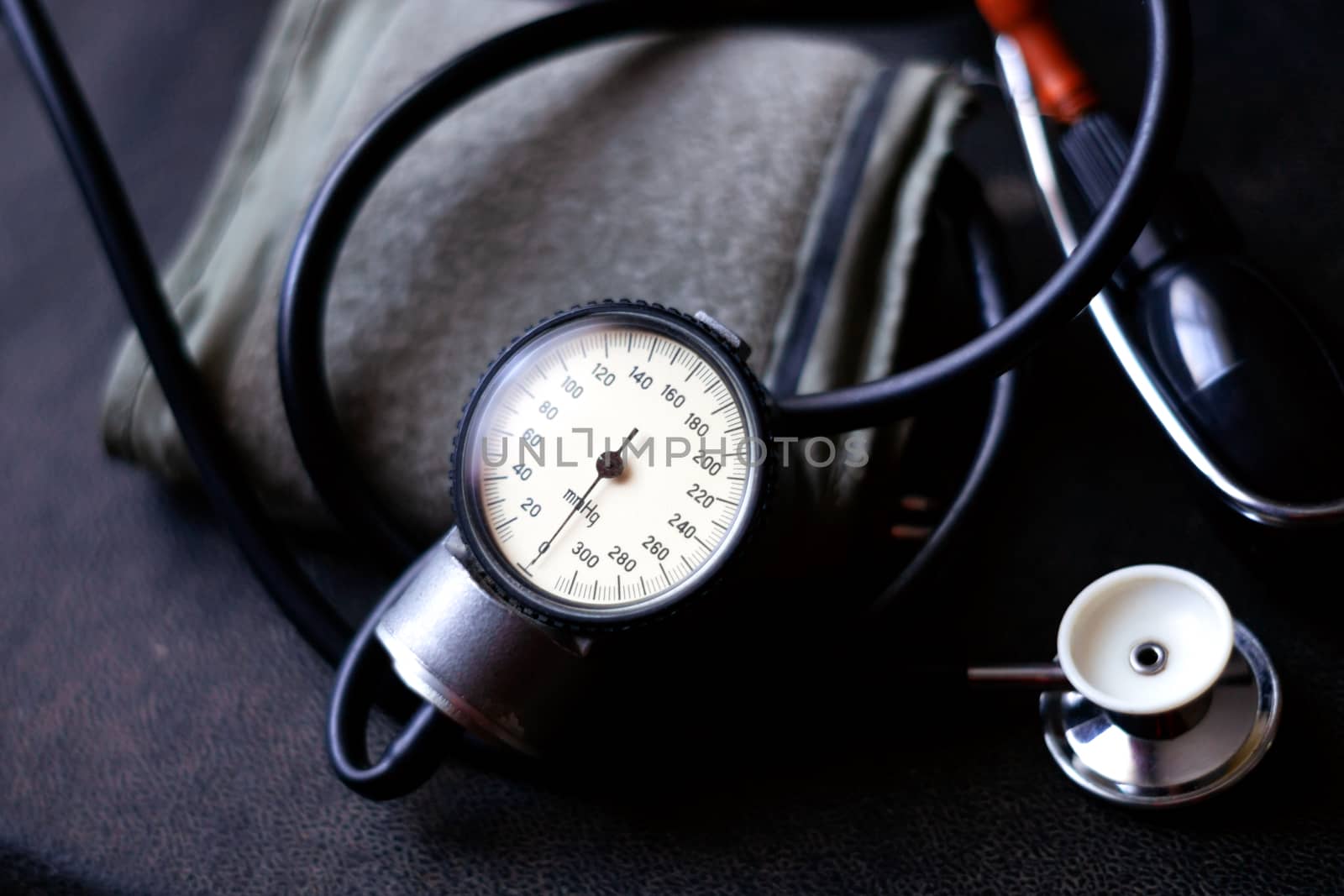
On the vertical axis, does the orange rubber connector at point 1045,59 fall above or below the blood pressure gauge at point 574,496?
above

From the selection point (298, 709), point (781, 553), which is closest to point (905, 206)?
A: point (781, 553)

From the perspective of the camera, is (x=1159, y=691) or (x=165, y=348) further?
(x=165, y=348)

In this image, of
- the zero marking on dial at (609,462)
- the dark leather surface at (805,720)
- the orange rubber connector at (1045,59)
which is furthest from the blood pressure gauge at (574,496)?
the orange rubber connector at (1045,59)

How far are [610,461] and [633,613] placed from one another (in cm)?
8

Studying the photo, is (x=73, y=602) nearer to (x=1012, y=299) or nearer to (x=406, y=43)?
(x=406, y=43)

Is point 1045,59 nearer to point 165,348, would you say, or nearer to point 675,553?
point 675,553

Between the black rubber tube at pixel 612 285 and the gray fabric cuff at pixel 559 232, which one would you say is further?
the gray fabric cuff at pixel 559 232

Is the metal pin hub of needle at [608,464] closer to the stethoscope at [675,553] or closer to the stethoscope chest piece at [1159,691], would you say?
the stethoscope at [675,553]

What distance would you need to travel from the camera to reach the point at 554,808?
0.66 m

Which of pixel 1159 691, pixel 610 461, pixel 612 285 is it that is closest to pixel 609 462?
pixel 610 461

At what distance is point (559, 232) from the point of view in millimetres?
744

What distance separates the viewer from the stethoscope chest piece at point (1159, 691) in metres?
0.57

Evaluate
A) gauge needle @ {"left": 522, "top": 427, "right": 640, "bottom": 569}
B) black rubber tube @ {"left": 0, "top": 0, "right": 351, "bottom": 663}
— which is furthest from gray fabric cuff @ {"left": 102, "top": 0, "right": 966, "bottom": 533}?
gauge needle @ {"left": 522, "top": 427, "right": 640, "bottom": 569}

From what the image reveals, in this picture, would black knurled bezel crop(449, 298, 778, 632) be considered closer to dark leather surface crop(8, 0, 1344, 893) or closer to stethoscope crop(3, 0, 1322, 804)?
stethoscope crop(3, 0, 1322, 804)
